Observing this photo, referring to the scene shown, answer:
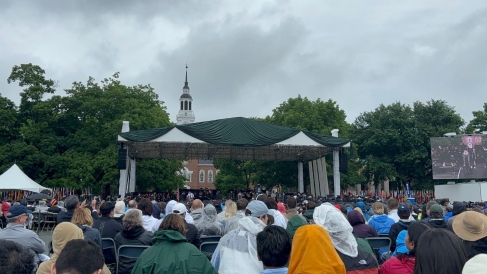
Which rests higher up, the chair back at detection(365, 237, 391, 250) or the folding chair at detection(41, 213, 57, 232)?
the chair back at detection(365, 237, 391, 250)

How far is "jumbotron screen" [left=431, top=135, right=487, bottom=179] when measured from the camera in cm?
2350

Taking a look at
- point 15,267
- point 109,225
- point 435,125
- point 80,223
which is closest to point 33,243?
point 80,223

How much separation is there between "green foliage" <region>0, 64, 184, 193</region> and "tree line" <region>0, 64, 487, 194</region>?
6 centimetres

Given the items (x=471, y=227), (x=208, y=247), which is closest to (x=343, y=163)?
(x=208, y=247)

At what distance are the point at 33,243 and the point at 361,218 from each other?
3.57 meters

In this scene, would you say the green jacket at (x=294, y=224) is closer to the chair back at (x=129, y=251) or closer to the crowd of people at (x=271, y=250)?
the crowd of people at (x=271, y=250)

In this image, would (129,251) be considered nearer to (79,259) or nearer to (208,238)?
(208,238)

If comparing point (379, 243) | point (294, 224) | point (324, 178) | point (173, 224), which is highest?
point (324, 178)

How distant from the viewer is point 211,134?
20000 millimetres

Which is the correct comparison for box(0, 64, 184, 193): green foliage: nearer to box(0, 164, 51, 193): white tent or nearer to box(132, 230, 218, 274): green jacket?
box(0, 164, 51, 193): white tent

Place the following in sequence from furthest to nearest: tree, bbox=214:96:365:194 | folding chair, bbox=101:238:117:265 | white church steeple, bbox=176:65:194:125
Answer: white church steeple, bbox=176:65:194:125 < tree, bbox=214:96:365:194 < folding chair, bbox=101:238:117:265

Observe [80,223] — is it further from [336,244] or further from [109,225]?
[336,244]

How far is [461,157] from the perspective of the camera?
23625 mm

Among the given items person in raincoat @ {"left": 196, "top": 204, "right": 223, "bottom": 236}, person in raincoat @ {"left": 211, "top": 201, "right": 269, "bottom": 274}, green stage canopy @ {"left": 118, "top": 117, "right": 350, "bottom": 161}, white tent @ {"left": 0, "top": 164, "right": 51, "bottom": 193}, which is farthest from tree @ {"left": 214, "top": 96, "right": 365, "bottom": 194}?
person in raincoat @ {"left": 211, "top": 201, "right": 269, "bottom": 274}
